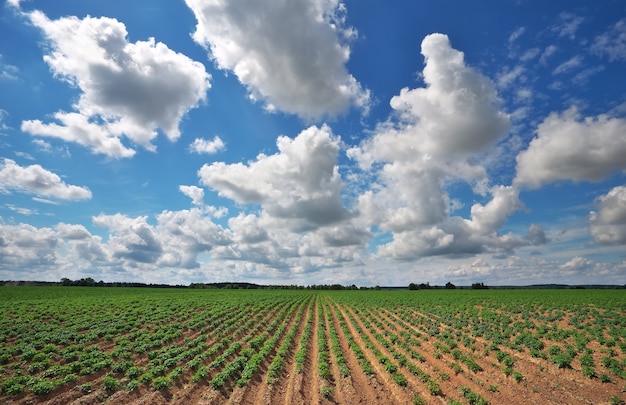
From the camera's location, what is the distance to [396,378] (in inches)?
650

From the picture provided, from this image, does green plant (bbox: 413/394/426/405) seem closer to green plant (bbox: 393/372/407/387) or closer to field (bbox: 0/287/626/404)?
field (bbox: 0/287/626/404)

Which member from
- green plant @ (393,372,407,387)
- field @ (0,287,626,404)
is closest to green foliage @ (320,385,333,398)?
field @ (0,287,626,404)

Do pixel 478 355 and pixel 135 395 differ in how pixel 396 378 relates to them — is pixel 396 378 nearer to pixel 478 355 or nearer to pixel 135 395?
pixel 478 355

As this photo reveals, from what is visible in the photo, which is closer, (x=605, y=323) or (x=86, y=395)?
(x=86, y=395)

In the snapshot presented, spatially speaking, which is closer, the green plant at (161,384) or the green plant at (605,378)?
the green plant at (161,384)

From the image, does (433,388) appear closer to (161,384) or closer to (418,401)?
(418,401)

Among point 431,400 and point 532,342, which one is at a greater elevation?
point 532,342

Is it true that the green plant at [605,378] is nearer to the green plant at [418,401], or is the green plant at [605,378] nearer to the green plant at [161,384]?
the green plant at [418,401]

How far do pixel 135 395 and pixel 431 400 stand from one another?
13733 mm

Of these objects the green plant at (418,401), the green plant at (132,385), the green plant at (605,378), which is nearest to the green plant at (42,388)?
the green plant at (132,385)

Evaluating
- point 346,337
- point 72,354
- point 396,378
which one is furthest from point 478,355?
point 72,354

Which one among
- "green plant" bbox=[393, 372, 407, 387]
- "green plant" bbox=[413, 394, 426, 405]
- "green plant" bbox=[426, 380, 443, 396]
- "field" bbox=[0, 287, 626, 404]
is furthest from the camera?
"green plant" bbox=[393, 372, 407, 387]

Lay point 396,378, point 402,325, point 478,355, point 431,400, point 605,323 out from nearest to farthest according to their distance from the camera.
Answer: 1. point 431,400
2. point 396,378
3. point 478,355
4. point 605,323
5. point 402,325

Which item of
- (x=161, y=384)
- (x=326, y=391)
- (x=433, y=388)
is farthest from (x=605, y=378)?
(x=161, y=384)
